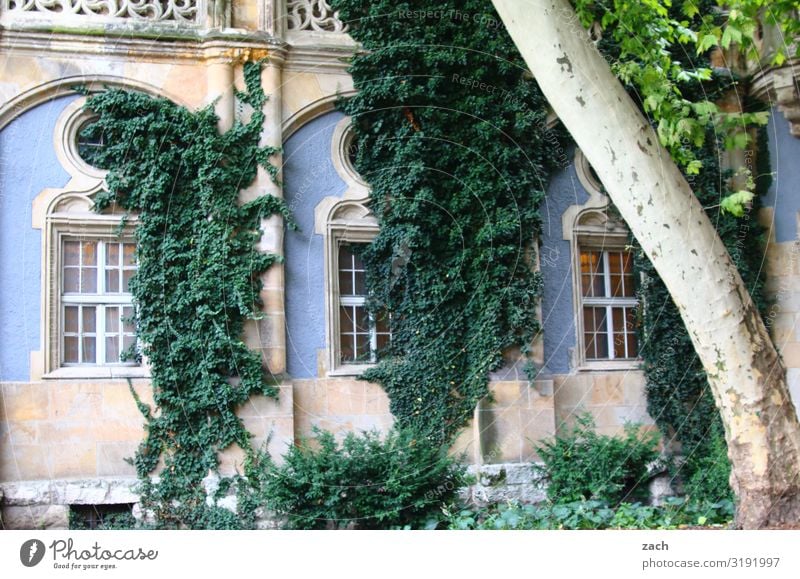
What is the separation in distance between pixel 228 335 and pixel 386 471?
220 cm

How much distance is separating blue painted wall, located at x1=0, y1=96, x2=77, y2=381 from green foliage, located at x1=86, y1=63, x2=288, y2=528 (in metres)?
0.52

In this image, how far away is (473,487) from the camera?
11344mm

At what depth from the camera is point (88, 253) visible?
1095 cm

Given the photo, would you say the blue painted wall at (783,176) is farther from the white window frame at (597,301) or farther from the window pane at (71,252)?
the window pane at (71,252)

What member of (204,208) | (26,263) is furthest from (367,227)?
(26,263)

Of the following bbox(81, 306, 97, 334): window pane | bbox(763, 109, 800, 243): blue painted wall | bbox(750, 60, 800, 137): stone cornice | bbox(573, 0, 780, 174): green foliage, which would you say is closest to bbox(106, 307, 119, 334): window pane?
bbox(81, 306, 97, 334): window pane

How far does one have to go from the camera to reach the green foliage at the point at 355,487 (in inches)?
396

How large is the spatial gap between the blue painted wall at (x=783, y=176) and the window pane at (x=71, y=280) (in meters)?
8.09

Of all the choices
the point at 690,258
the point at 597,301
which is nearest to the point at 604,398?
the point at 597,301

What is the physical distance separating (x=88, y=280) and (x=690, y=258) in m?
6.24

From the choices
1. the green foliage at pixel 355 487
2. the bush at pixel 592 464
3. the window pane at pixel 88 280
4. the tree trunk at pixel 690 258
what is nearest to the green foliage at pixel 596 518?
the green foliage at pixel 355 487
